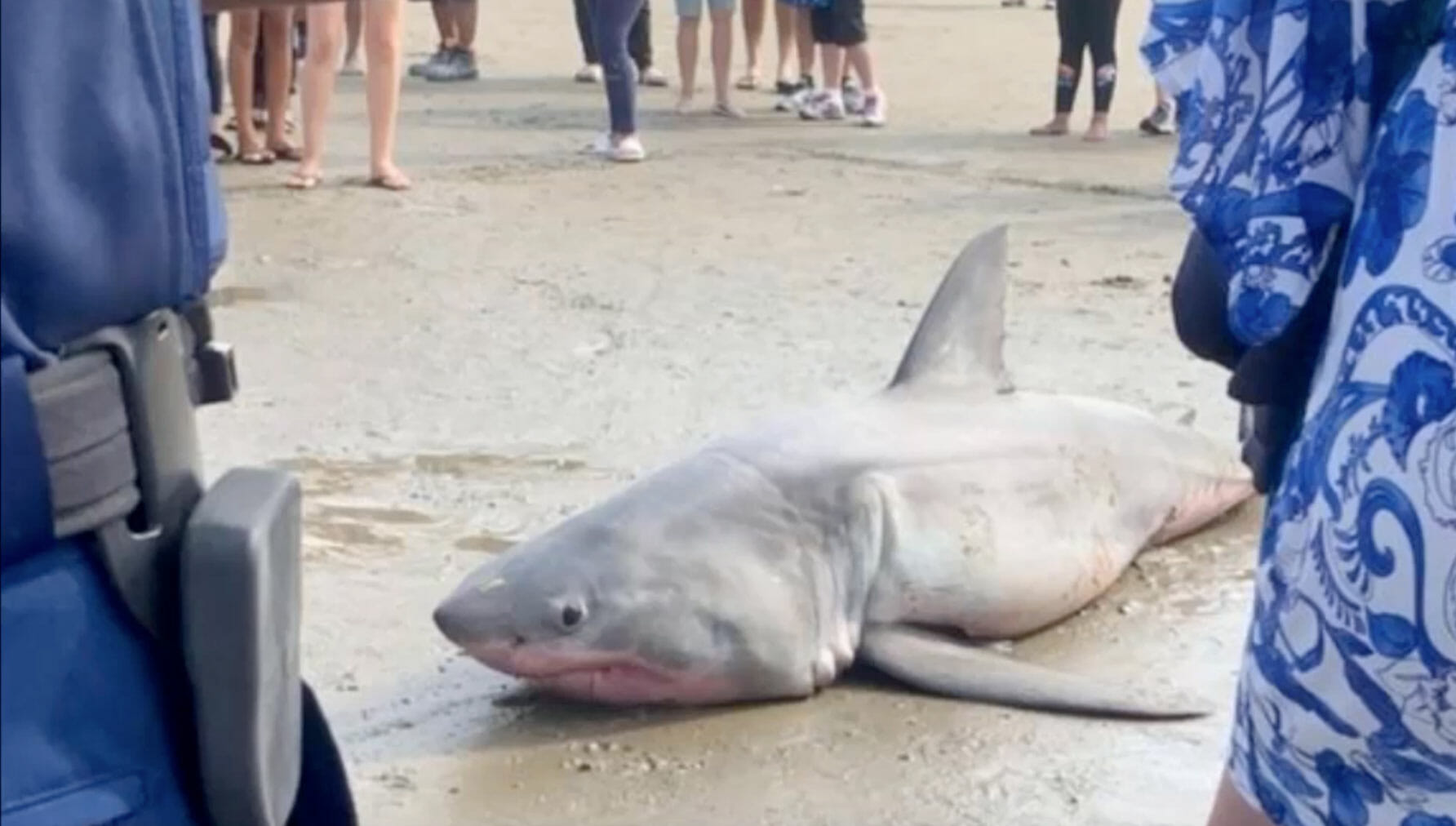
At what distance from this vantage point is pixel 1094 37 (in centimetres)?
1312

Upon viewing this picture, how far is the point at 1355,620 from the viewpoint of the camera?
1942mm

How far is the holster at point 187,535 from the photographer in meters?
1.55

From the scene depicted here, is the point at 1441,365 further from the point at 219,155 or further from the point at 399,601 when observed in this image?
the point at 219,155

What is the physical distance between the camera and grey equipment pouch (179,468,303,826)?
1619 millimetres

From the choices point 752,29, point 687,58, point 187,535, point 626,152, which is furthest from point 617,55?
point 187,535

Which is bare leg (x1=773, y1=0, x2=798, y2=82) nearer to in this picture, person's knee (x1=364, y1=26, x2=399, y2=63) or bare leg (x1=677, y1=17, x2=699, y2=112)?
bare leg (x1=677, y1=17, x2=699, y2=112)

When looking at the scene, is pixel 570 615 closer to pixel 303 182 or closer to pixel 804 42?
pixel 303 182

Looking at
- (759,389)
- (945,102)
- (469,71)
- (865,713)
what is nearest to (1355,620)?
(865,713)

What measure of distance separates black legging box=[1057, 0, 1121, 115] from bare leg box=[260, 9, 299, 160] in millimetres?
4231

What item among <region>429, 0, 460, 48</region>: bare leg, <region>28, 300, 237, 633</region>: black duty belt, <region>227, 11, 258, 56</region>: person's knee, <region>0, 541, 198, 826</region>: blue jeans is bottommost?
<region>429, 0, 460, 48</region>: bare leg

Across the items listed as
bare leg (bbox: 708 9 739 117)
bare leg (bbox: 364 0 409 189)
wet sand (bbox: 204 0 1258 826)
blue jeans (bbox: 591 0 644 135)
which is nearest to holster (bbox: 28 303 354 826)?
wet sand (bbox: 204 0 1258 826)

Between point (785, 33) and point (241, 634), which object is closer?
point (241, 634)

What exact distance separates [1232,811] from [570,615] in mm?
2337

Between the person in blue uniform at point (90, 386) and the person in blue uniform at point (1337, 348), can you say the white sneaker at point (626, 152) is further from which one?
the person in blue uniform at point (90, 386)
